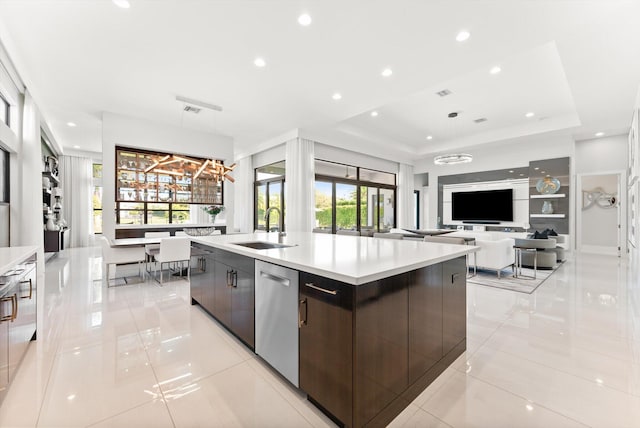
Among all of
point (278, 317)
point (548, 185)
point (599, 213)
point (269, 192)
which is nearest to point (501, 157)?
point (548, 185)

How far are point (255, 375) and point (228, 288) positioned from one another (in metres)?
0.85

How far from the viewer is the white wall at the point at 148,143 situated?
17.7 ft

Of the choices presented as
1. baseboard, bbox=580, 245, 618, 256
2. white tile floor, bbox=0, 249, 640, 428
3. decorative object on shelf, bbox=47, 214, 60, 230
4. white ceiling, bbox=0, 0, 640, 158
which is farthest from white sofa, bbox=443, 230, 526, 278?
decorative object on shelf, bbox=47, 214, 60, 230

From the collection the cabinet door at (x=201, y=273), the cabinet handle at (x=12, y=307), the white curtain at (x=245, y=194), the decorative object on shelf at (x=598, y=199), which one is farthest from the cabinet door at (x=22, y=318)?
the decorative object on shelf at (x=598, y=199)

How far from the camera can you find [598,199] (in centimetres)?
765

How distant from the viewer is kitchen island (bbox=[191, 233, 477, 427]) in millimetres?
1393

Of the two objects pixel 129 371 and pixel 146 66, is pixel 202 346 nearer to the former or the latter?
pixel 129 371

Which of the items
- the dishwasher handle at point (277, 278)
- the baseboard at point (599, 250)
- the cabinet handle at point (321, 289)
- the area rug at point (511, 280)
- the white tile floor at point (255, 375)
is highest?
the cabinet handle at point (321, 289)

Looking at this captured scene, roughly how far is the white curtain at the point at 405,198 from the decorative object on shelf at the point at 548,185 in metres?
3.68

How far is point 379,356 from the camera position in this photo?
149cm

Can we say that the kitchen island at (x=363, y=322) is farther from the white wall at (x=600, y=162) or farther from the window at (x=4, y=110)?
the white wall at (x=600, y=162)

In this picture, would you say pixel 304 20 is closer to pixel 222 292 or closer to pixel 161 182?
pixel 222 292

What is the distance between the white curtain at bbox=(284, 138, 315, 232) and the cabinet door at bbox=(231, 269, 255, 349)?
443 centimetres

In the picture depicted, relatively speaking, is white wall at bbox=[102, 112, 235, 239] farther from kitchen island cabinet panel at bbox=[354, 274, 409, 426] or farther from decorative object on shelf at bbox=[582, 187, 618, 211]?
decorative object on shelf at bbox=[582, 187, 618, 211]
